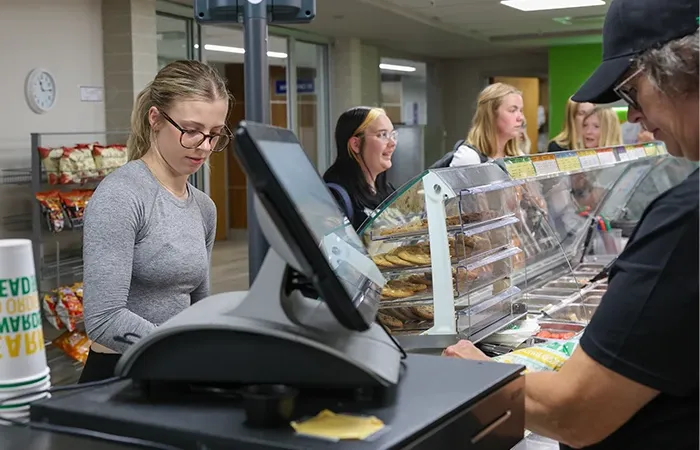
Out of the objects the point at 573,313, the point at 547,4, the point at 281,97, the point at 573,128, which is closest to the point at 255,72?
the point at 573,313

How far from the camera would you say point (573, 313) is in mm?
3146

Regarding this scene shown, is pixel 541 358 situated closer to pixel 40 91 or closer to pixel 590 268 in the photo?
pixel 590 268

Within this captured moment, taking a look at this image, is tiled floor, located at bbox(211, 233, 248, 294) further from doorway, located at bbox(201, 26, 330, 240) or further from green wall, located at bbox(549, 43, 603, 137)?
green wall, located at bbox(549, 43, 603, 137)

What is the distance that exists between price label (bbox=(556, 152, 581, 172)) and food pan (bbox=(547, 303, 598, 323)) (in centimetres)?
69

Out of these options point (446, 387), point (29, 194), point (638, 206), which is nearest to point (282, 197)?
point (446, 387)

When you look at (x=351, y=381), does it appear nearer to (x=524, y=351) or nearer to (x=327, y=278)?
(x=327, y=278)

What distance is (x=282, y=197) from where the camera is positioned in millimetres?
958

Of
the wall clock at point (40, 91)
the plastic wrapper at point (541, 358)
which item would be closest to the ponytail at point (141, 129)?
the plastic wrapper at point (541, 358)

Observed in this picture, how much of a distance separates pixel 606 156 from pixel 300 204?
3764 mm

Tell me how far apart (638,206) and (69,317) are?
151 inches

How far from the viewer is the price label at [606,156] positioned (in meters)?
4.37

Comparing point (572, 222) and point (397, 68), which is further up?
point (397, 68)

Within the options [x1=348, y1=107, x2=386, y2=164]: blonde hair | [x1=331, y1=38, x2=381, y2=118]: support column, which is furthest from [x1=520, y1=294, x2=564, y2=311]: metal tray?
[x1=331, y1=38, x2=381, y2=118]: support column

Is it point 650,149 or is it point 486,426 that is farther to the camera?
point 650,149
